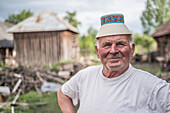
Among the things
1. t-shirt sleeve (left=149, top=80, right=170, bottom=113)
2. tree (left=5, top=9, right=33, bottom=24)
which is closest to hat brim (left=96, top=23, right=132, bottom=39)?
t-shirt sleeve (left=149, top=80, right=170, bottom=113)

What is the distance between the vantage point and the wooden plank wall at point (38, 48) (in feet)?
47.6

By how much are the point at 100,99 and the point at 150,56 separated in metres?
18.2

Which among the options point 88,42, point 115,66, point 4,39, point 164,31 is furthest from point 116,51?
point 88,42

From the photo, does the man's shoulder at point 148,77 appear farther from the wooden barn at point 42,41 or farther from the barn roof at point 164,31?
the barn roof at point 164,31

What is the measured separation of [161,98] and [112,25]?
781 mm

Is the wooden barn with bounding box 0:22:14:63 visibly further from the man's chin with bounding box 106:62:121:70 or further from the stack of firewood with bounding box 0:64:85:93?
the man's chin with bounding box 106:62:121:70

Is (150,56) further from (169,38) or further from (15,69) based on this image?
(15,69)

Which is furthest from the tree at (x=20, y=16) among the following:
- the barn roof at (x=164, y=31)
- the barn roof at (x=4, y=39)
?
the barn roof at (x=164, y=31)

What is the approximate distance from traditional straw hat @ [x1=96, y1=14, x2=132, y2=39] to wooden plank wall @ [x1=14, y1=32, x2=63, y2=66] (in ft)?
42.5

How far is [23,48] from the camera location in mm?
15250

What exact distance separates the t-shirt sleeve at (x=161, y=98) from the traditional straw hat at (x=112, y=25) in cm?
57

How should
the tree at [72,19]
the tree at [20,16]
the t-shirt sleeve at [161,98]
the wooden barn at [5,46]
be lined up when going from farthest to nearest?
1. the tree at [20,16]
2. the tree at [72,19]
3. the wooden barn at [5,46]
4. the t-shirt sleeve at [161,98]

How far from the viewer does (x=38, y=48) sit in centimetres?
1499

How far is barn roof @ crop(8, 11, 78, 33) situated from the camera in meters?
14.2
